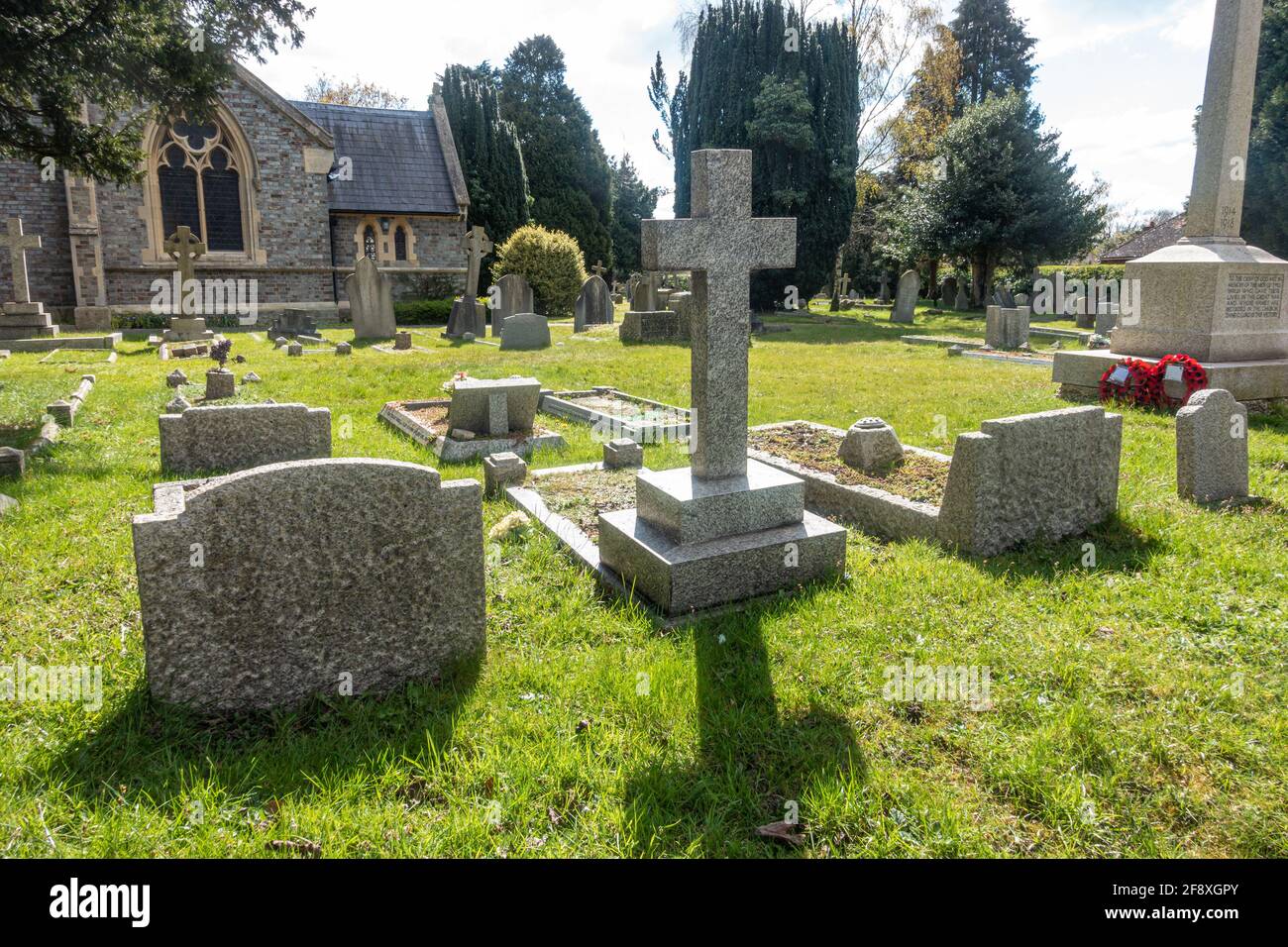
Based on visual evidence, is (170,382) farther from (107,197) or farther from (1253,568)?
(107,197)

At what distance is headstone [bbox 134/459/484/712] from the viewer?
9.16ft

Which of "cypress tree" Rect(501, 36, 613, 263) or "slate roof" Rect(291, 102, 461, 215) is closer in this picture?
"slate roof" Rect(291, 102, 461, 215)

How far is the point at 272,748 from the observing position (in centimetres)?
277

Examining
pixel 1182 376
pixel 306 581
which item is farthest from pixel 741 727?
pixel 1182 376

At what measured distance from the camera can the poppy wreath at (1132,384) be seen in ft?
29.2

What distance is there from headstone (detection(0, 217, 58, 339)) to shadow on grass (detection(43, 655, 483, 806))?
17.5 m

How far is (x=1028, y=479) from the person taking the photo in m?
4.68

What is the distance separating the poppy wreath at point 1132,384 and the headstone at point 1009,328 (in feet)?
25.1

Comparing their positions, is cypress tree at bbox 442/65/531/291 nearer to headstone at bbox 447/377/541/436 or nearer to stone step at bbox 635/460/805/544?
headstone at bbox 447/377/541/436

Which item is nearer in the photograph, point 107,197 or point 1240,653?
point 1240,653

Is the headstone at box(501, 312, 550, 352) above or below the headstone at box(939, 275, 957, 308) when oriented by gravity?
below

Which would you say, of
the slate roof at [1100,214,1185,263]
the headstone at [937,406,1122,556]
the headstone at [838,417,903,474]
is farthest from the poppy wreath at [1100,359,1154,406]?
the slate roof at [1100,214,1185,263]

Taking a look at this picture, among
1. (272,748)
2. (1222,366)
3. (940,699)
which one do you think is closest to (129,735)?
(272,748)

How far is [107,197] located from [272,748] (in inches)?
978
